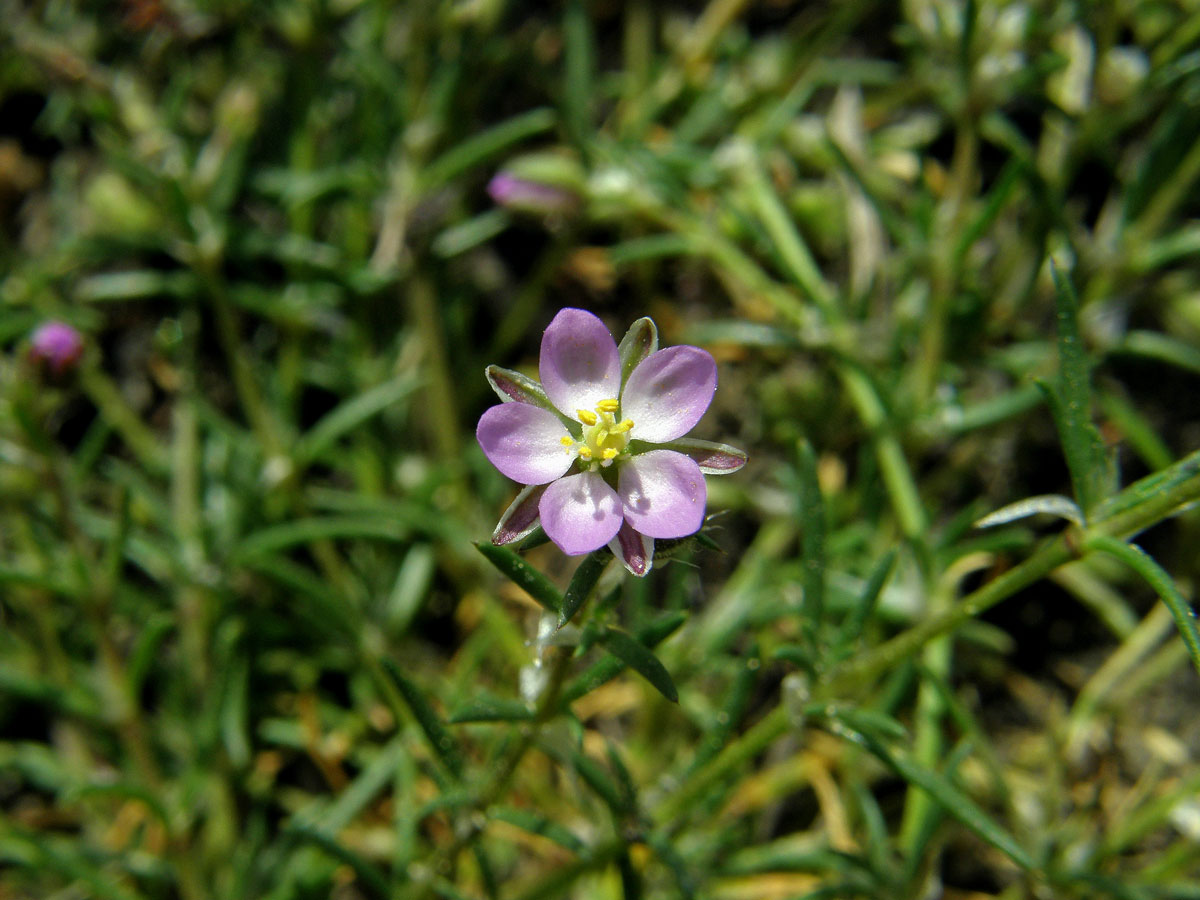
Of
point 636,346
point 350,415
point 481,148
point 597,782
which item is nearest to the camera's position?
point 636,346

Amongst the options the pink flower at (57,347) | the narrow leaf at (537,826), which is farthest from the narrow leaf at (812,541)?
the pink flower at (57,347)

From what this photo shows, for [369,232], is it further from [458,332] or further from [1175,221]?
[1175,221]

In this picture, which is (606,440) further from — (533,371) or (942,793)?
(533,371)

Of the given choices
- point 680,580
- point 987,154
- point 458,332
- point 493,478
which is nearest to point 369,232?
point 458,332

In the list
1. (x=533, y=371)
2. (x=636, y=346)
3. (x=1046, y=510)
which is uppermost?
(x=533, y=371)

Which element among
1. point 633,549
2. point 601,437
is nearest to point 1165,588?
point 633,549

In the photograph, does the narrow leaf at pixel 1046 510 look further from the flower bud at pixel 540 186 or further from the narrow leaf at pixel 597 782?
the flower bud at pixel 540 186

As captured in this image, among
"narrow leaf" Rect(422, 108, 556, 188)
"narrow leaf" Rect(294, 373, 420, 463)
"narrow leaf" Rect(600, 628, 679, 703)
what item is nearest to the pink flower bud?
"narrow leaf" Rect(422, 108, 556, 188)
